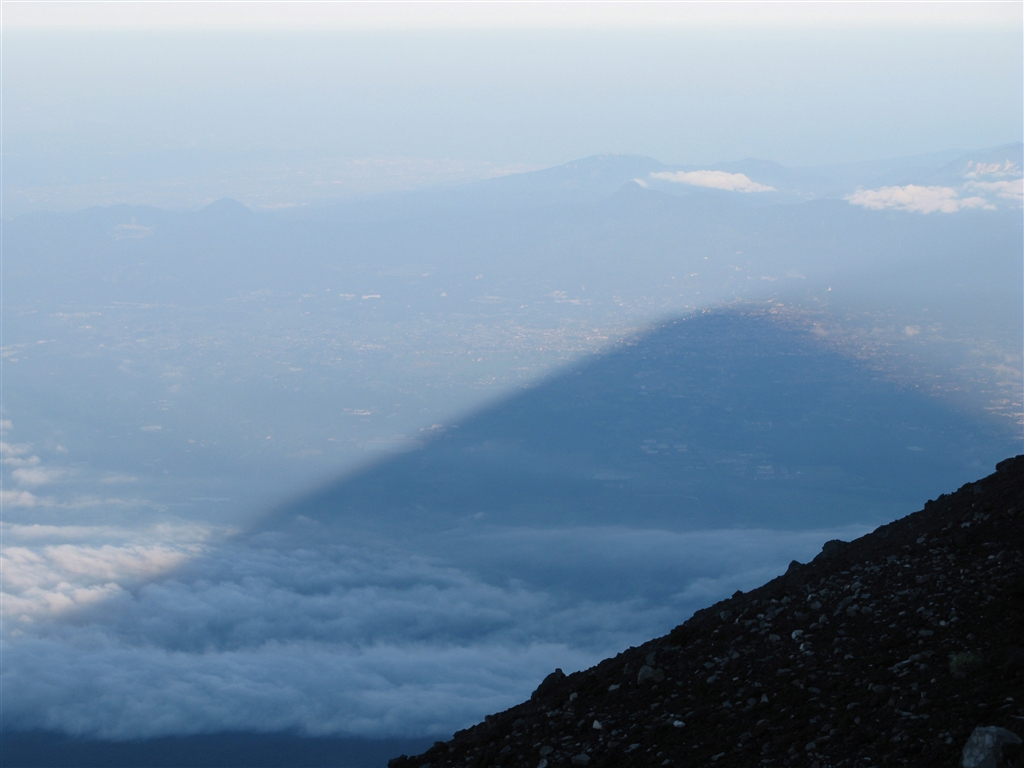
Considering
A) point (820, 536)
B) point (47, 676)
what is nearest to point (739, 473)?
point (820, 536)

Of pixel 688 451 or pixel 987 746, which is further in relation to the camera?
pixel 688 451

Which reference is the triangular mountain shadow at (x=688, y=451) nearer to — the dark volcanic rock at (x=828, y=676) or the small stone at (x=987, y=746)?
the dark volcanic rock at (x=828, y=676)

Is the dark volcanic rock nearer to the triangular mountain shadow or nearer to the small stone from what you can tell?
the small stone

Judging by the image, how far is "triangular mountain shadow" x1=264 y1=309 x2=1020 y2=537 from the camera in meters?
112

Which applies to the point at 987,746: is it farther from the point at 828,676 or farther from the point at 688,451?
the point at 688,451

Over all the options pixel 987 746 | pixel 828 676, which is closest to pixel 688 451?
pixel 828 676

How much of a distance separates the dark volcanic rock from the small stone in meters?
0.09

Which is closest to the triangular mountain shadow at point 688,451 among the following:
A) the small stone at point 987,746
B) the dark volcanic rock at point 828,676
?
the dark volcanic rock at point 828,676

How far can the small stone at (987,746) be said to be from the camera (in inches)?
200

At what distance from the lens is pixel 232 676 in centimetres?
6931

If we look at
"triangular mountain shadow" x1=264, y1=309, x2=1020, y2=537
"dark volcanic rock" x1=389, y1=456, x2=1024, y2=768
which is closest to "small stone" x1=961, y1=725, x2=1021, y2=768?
"dark volcanic rock" x1=389, y1=456, x2=1024, y2=768

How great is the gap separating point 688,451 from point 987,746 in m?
125

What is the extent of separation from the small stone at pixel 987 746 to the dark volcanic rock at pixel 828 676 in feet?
0.30

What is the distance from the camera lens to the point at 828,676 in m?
7.19
